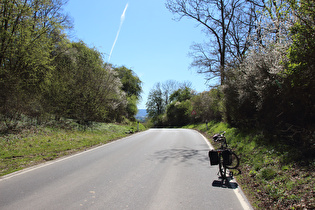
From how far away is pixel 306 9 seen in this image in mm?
4625

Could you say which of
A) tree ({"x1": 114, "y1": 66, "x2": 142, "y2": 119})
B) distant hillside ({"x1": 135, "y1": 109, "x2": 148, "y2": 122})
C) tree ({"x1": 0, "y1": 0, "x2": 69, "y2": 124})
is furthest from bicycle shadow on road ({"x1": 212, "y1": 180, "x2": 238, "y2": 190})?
distant hillside ({"x1": 135, "y1": 109, "x2": 148, "y2": 122})

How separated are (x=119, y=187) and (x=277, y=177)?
386cm

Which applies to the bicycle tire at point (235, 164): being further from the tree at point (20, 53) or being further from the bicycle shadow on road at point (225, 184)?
the tree at point (20, 53)

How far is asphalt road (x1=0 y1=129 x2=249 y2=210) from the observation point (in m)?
4.27

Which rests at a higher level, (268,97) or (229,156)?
(268,97)

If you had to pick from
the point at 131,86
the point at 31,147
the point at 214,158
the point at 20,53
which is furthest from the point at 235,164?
the point at 131,86

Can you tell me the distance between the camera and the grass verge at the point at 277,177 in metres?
4.16

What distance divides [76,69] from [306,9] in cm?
1842

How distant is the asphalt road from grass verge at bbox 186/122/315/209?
1.59ft

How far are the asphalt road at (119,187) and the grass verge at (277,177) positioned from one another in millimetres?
484

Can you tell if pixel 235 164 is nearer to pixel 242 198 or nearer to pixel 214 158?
pixel 214 158

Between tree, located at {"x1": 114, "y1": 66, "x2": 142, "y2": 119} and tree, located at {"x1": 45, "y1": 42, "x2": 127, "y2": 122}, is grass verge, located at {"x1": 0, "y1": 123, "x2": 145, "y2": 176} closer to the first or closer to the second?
tree, located at {"x1": 45, "y1": 42, "x2": 127, "y2": 122}

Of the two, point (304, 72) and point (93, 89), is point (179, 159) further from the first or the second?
point (93, 89)

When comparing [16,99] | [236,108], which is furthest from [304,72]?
[16,99]
